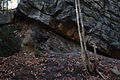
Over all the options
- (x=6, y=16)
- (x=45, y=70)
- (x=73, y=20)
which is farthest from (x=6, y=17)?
(x=45, y=70)

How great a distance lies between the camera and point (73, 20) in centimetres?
1259

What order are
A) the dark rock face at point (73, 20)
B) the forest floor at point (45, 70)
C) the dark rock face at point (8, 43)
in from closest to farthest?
the forest floor at point (45, 70) → the dark rock face at point (8, 43) → the dark rock face at point (73, 20)

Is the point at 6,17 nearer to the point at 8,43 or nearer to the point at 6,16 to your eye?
the point at 6,16

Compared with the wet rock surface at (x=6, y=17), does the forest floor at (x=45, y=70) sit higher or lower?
lower

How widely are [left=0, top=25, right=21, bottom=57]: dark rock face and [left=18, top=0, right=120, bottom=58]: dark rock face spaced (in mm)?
2654

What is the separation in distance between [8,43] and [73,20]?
6333mm

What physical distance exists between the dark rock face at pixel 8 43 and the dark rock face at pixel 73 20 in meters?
2.65

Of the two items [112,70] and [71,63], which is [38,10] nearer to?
[71,63]

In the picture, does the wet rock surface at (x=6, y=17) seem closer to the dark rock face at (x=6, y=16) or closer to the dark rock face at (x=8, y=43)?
the dark rock face at (x=6, y=16)

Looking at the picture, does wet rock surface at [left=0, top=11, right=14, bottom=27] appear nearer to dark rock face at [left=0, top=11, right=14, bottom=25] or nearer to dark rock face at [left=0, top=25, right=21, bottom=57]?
dark rock face at [left=0, top=11, right=14, bottom=25]

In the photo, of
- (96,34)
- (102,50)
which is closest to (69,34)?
(96,34)

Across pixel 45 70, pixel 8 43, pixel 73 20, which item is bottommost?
Result: pixel 45 70

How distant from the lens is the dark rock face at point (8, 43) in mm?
10258

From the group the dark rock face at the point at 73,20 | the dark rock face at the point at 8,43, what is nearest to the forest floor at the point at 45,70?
the dark rock face at the point at 8,43
